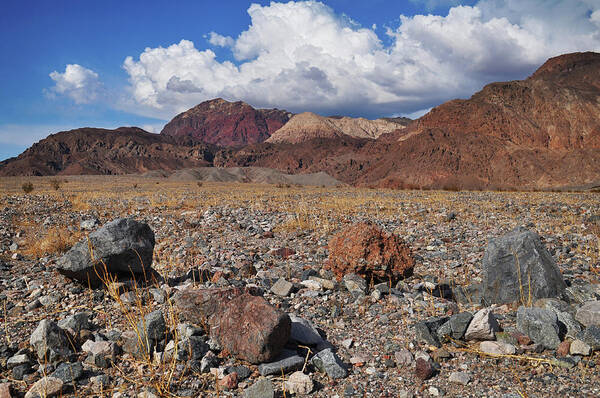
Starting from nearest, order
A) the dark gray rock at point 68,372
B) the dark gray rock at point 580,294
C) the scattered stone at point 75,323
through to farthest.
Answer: the dark gray rock at point 68,372 < the scattered stone at point 75,323 < the dark gray rock at point 580,294

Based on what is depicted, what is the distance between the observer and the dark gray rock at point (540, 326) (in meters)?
3.24

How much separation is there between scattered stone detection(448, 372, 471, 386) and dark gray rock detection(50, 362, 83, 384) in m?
3.13

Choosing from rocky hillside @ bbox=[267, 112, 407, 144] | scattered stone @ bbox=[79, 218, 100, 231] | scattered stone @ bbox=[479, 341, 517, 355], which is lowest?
scattered stone @ bbox=[479, 341, 517, 355]

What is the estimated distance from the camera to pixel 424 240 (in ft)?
26.9

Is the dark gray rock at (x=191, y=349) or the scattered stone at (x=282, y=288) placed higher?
the scattered stone at (x=282, y=288)

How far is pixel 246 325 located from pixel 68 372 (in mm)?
1536

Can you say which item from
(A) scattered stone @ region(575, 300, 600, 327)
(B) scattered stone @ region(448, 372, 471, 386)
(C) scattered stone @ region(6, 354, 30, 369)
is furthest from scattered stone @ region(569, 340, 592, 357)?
(C) scattered stone @ region(6, 354, 30, 369)

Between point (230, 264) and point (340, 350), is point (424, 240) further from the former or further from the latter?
point (340, 350)

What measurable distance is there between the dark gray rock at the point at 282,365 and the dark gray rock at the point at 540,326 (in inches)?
85.5

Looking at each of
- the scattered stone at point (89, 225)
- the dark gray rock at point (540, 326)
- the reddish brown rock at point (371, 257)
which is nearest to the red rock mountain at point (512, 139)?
the scattered stone at point (89, 225)

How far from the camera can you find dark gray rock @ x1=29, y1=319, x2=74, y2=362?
3.26 m

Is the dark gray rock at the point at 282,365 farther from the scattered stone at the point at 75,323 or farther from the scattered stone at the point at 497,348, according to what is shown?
the scattered stone at the point at 75,323

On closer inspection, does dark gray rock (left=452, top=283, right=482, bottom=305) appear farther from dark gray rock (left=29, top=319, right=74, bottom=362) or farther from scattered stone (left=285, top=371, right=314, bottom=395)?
dark gray rock (left=29, top=319, right=74, bottom=362)

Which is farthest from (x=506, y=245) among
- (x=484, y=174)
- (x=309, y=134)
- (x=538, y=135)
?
(x=309, y=134)
